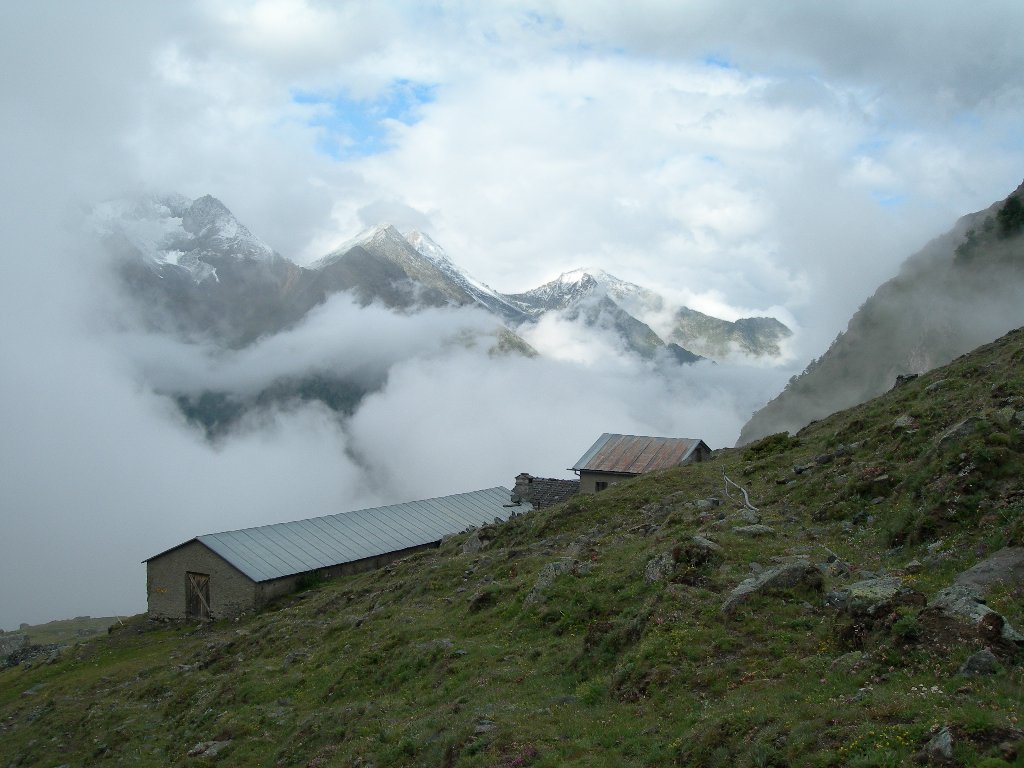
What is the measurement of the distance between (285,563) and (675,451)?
32.0m

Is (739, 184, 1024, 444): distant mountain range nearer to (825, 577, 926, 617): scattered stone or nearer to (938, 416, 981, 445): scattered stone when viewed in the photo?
(938, 416, 981, 445): scattered stone

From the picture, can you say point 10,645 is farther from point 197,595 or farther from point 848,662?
point 848,662

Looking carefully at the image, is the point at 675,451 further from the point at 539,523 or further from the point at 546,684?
the point at 546,684

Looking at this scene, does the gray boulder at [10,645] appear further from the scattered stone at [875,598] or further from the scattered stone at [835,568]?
the scattered stone at [875,598]

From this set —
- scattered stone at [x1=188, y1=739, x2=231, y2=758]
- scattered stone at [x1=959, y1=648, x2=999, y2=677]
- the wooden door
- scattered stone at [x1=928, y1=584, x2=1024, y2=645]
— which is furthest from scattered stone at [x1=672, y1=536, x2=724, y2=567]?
the wooden door

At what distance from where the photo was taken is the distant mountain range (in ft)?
296

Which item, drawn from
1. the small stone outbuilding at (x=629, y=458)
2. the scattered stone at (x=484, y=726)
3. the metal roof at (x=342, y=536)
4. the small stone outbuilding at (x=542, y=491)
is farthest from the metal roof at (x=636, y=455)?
the scattered stone at (x=484, y=726)

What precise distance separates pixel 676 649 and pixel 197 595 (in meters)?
47.5

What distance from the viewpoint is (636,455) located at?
213 feet

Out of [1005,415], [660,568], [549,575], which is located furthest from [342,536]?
[1005,415]

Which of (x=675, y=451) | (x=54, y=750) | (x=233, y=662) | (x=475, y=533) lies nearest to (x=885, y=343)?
(x=675, y=451)

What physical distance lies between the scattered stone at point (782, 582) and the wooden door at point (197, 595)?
1817 inches

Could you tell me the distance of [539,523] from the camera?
43062 millimetres

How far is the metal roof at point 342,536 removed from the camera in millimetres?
55594
